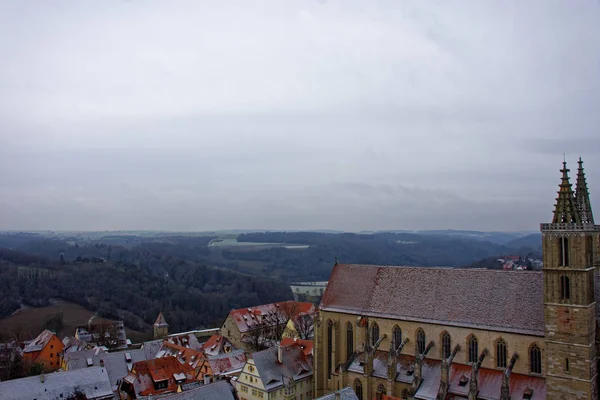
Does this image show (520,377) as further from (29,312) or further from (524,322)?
(29,312)

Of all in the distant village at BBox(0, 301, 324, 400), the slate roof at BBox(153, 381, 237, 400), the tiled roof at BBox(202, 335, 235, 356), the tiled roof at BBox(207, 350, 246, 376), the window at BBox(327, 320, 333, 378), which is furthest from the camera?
the tiled roof at BBox(202, 335, 235, 356)

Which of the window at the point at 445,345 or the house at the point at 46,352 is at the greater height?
the window at the point at 445,345

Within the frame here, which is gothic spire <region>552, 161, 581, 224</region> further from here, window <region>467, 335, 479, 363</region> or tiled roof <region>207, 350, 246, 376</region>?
tiled roof <region>207, 350, 246, 376</region>

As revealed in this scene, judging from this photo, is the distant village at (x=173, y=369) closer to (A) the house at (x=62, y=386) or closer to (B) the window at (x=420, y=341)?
(A) the house at (x=62, y=386)

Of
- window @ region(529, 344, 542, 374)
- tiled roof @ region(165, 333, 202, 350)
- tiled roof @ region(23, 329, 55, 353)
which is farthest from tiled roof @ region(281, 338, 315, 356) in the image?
tiled roof @ region(23, 329, 55, 353)

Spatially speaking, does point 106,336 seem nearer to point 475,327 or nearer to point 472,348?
point 472,348

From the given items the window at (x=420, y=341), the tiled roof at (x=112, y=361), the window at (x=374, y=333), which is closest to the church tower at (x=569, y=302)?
the window at (x=420, y=341)
